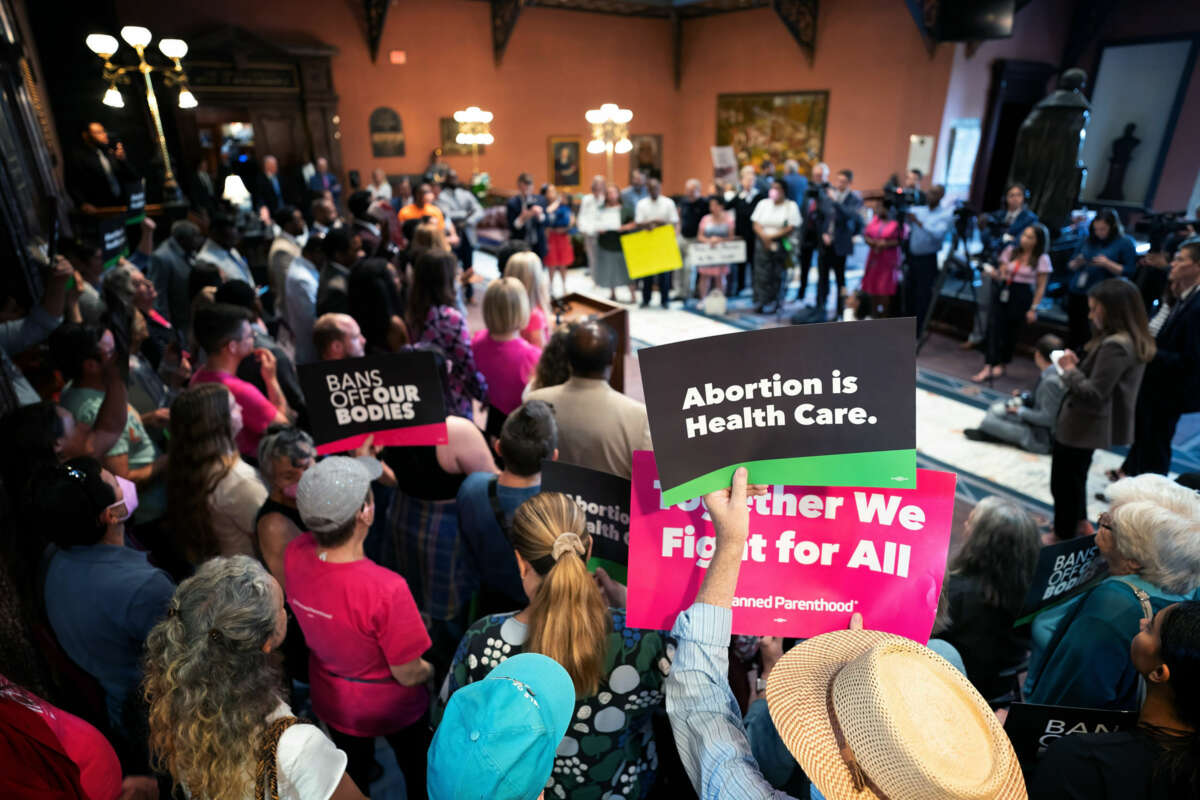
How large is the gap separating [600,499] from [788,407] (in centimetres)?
66

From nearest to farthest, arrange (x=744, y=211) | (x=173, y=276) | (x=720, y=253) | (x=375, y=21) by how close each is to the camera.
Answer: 1. (x=173, y=276)
2. (x=720, y=253)
3. (x=744, y=211)
4. (x=375, y=21)

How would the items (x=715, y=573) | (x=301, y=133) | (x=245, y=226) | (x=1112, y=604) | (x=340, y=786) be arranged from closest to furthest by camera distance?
(x=715, y=573), (x=340, y=786), (x=1112, y=604), (x=245, y=226), (x=301, y=133)

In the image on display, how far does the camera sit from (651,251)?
5.96 meters

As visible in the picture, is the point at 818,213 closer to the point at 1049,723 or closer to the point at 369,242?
the point at 369,242

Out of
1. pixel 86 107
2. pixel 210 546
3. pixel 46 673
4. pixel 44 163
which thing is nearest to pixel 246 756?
pixel 210 546

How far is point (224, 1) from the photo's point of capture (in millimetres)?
10508

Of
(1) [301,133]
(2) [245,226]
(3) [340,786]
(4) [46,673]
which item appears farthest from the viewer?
(1) [301,133]

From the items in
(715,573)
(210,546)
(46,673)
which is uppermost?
(715,573)

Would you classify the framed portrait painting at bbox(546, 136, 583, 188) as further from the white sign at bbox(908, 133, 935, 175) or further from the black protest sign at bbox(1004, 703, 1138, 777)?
the black protest sign at bbox(1004, 703, 1138, 777)

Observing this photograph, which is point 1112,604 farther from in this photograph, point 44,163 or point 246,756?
point 44,163

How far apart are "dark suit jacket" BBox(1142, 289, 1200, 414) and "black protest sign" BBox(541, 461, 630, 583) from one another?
12.5ft

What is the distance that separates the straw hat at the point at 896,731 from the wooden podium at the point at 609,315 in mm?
2831

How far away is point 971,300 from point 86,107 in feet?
38.0

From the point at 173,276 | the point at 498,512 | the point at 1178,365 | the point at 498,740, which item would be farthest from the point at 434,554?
the point at 1178,365
